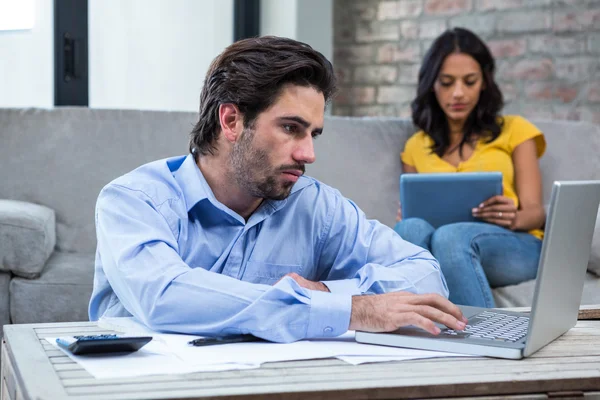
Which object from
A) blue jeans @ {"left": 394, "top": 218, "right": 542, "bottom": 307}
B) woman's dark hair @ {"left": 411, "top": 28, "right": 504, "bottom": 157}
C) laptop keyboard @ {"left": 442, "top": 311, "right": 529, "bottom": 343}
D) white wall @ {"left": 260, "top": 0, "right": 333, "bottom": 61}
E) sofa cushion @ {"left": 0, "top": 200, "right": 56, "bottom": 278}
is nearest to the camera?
laptop keyboard @ {"left": 442, "top": 311, "right": 529, "bottom": 343}

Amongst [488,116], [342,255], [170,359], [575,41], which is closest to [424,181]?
[488,116]

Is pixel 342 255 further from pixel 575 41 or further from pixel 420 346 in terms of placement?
pixel 575 41

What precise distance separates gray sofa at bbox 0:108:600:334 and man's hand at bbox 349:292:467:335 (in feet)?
3.77

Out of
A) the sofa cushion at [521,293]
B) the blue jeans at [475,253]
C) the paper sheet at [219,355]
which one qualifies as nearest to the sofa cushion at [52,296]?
the blue jeans at [475,253]

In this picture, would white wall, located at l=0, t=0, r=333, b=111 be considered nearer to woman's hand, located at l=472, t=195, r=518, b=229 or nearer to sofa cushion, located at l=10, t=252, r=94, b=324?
sofa cushion, located at l=10, t=252, r=94, b=324

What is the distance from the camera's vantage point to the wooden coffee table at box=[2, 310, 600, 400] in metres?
0.79

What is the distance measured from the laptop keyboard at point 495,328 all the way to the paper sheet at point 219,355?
0.08m

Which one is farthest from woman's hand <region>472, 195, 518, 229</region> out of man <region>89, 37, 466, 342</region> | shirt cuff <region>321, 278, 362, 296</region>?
shirt cuff <region>321, 278, 362, 296</region>

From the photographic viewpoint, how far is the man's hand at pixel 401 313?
1033mm

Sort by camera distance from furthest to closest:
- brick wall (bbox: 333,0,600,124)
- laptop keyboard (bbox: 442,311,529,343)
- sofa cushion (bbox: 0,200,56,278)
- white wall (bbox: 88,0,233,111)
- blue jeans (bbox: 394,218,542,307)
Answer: white wall (bbox: 88,0,233,111), brick wall (bbox: 333,0,600,124), sofa cushion (bbox: 0,200,56,278), blue jeans (bbox: 394,218,542,307), laptop keyboard (bbox: 442,311,529,343)

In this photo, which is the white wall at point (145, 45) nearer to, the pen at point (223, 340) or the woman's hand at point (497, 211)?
the woman's hand at point (497, 211)

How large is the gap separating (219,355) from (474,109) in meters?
1.93

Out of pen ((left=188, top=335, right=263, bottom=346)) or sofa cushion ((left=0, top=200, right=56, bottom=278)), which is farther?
sofa cushion ((left=0, top=200, right=56, bottom=278))

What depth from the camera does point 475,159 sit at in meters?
2.60
